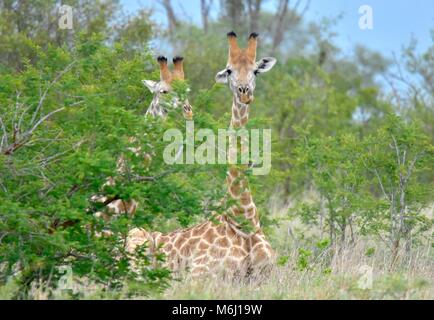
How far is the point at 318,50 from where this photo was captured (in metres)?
25.2

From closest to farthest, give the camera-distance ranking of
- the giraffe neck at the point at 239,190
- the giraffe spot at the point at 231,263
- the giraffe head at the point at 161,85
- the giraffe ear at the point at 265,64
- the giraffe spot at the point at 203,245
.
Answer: the giraffe spot at the point at 231,263 → the giraffe neck at the point at 239,190 → the giraffe spot at the point at 203,245 → the giraffe ear at the point at 265,64 → the giraffe head at the point at 161,85

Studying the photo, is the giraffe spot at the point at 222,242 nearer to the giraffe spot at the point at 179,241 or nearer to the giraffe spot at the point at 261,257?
the giraffe spot at the point at 261,257

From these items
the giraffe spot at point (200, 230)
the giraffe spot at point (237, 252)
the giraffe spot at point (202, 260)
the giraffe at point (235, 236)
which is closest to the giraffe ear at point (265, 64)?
the giraffe at point (235, 236)

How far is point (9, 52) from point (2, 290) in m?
6.48

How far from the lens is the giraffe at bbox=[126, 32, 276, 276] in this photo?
7445 millimetres

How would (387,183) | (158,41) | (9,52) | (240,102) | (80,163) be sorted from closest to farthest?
(80,163), (240,102), (387,183), (9,52), (158,41)

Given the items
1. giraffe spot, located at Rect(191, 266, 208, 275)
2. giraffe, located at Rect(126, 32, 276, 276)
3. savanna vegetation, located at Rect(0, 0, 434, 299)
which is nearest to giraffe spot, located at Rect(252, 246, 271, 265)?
giraffe, located at Rect(126, 32, 276, 276)

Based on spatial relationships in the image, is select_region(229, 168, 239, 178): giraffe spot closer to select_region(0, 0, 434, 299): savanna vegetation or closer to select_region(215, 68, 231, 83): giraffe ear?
select_region(0, 0, 434, 299): savanna vegetation

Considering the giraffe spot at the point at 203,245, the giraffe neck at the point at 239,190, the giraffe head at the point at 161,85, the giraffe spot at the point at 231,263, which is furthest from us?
the giraffe head at the point at 161,85

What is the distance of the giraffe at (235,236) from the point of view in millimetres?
7445
